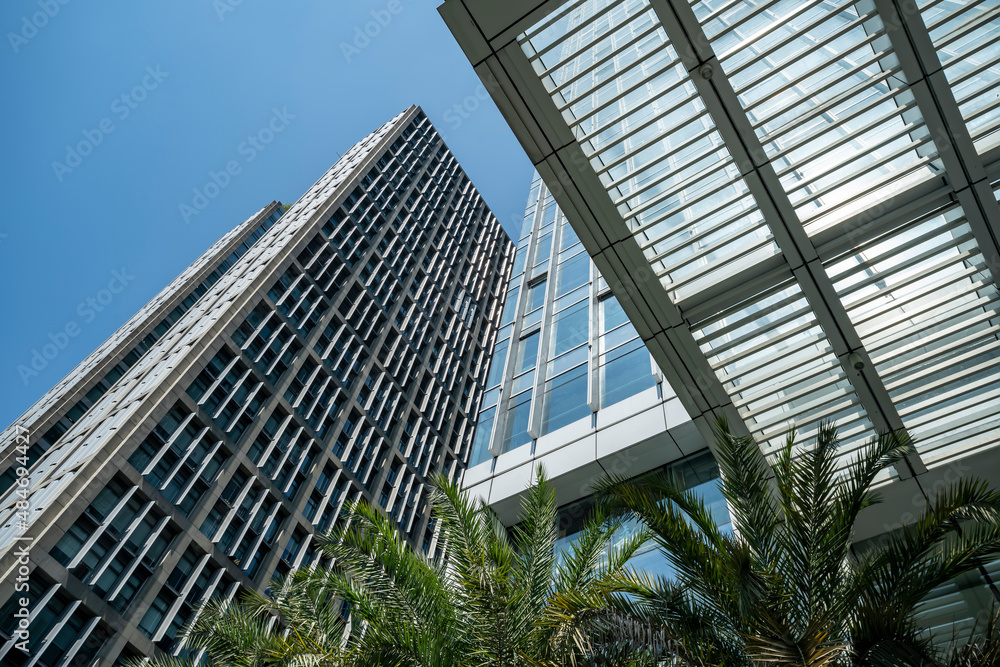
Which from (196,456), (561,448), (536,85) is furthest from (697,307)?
(196,456)

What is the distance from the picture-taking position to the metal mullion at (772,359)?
9430 millimetres

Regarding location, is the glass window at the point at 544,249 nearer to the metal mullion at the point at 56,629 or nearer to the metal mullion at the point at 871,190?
the metal mullion at the point at 871,190

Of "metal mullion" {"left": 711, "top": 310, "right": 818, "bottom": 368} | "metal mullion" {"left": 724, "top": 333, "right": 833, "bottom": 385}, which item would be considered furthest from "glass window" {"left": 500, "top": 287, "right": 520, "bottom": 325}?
"metal mullion" {"left": 711, "top": 310, "right": 818, "bottom": 368}

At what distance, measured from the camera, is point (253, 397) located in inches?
1544

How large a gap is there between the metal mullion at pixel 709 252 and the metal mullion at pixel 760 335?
40.4 inches

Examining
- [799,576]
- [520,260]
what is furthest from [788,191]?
[520,260]

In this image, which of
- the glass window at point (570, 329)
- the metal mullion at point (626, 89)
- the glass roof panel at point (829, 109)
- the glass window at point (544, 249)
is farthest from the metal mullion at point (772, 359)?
the glass window at point (544, 249)

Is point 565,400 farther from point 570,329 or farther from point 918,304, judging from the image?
point 918,304

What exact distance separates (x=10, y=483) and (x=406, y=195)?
41.7 meters

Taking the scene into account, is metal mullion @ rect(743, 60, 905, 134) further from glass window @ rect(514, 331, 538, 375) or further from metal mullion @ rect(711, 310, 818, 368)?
glass window @ rect(514, 331, 538, 375)

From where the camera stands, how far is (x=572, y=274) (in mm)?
24641

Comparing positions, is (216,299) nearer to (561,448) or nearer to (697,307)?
(561,448)

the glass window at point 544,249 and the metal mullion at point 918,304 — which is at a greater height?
the glass window at point 544,249

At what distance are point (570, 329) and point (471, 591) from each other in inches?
527
